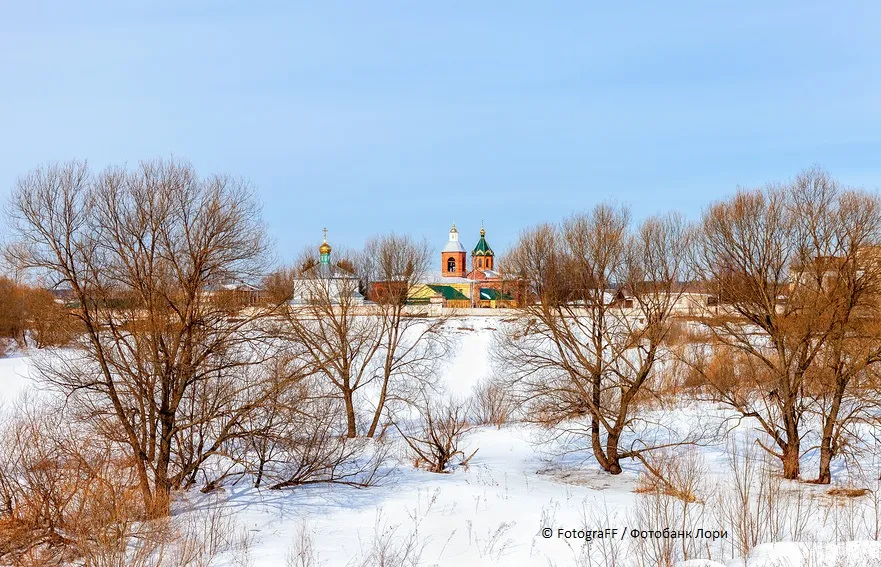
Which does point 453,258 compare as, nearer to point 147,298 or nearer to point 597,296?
point 597,296

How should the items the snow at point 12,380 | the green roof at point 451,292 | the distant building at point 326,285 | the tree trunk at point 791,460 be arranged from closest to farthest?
the tree trunk at point 791,460
the snow at point 12,380
the distant building at point 326,285
the green roof at point 451,292

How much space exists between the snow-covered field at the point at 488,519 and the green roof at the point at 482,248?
9452 centimetres

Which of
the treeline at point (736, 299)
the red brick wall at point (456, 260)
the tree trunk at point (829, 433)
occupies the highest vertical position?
the red brick wall at point (456, 260)

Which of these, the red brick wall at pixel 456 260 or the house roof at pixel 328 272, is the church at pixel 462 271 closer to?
the red brick wall at pixel 456 260

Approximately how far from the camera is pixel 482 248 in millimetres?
117875

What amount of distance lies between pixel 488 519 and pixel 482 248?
10363cm

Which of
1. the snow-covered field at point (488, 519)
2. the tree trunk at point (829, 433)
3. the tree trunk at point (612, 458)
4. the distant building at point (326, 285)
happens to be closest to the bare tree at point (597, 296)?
the tree trunk at point (612, 458)

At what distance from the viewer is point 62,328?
532 inches

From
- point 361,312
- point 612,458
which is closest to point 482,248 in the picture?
point 361,312

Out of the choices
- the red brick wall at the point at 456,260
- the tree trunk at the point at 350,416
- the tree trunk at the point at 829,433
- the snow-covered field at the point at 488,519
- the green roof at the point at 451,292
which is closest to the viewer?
the snow-covered field at the point at 488,519

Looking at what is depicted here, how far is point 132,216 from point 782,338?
14.2 metres

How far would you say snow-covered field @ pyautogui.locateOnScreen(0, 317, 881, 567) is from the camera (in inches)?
446

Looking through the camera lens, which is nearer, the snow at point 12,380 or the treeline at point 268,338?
the treeline at point 268,338

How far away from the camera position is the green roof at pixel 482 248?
116 m
